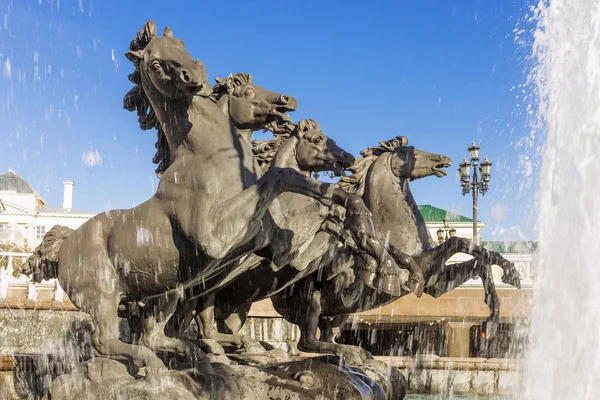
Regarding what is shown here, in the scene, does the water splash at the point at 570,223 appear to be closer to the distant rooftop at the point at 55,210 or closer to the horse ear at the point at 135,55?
the horse ear at the point at 135,55

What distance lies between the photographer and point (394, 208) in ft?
21.0

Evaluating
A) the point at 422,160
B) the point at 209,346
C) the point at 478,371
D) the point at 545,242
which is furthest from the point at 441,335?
the point at 209,346

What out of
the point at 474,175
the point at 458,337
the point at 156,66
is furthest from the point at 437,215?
the point at 156,66

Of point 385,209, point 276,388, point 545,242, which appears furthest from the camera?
point 385,209

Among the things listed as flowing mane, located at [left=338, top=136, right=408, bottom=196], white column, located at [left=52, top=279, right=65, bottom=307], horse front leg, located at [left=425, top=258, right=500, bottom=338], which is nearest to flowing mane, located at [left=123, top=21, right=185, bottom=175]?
flowing mane, located at [left=338, top=136, right=408, bottom=196]

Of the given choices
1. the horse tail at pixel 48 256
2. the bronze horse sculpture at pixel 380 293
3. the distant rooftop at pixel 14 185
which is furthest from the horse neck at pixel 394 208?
the distant rooftop at pixel 14 185

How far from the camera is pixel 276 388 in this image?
4.63 m

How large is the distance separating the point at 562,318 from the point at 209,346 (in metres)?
2.54

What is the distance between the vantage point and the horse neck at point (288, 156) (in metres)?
6.04

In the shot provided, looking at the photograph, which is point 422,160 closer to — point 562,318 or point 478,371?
point 562,318

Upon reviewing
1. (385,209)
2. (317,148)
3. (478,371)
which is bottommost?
(478,371)

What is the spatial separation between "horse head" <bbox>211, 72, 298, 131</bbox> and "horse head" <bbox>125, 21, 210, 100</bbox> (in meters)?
0.91

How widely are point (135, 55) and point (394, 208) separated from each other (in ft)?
8.64

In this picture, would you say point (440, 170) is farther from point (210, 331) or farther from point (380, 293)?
point (210, 331)
